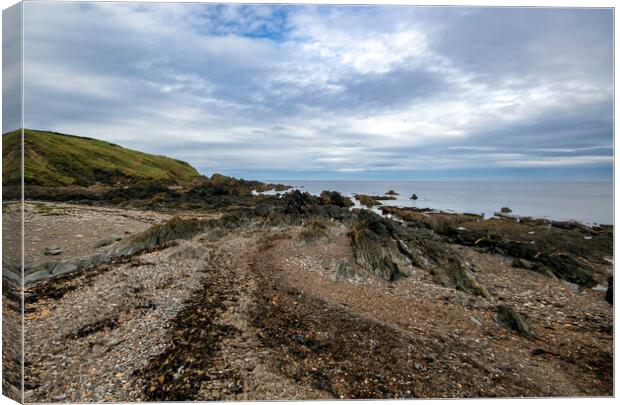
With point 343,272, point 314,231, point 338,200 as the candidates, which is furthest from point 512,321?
point 338,200

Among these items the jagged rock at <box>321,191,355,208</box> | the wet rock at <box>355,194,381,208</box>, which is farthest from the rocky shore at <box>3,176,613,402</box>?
the wet rock at <box>355,194,381,208</box>

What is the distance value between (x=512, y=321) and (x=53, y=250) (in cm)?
849

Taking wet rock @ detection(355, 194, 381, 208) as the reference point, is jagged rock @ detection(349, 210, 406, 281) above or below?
below

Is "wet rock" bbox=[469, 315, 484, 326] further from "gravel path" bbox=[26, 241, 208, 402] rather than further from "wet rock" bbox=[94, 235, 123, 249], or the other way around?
"wet rock" bbox=[94, 235, 123, 249]

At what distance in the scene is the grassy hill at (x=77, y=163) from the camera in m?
4.05

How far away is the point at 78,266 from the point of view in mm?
5410

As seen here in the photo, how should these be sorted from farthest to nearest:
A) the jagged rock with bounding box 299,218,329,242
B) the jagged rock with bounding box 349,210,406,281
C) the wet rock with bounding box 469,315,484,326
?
the jagged rock with bounding box 299,218,329,242
the jagged rock with bounding box 349,210,406,281
the wet rock with bounding box 469,315,484,326

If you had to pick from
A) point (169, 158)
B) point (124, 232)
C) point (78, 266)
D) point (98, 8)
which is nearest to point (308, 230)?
point (169, 158)

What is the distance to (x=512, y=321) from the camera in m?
4.46

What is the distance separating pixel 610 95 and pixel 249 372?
7573 millimetres

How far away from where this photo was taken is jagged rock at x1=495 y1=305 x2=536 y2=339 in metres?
4.31

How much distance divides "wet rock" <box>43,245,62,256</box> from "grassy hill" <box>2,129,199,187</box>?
1.35 meters

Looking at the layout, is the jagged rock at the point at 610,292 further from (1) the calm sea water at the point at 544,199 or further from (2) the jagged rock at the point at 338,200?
(2) the jagged rock at the point at 338,200

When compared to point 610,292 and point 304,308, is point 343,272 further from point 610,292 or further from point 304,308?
point 610,292
